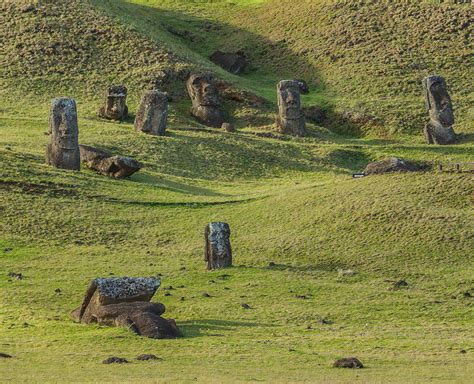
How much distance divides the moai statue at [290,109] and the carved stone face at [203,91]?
3.58m

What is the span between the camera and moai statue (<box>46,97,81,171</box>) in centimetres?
5719

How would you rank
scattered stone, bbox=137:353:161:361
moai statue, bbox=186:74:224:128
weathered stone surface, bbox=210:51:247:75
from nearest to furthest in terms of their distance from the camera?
1. scattered stone, bbox=137:353:161:361
2. moai statue, bbox=186:74:224:128
3. weathered stone surface, bbox=210:51:247:75

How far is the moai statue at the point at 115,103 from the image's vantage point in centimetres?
6950

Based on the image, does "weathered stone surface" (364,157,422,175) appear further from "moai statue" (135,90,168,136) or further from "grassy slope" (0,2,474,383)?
"moai statue" (135,90,168,136)

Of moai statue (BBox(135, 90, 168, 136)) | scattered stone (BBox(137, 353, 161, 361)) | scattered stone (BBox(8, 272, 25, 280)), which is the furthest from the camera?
moai statue (BBox(135, 90, 168, 136))

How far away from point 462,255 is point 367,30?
37457 mm

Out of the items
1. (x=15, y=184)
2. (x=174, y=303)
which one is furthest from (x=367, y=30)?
(x=174, y=303)

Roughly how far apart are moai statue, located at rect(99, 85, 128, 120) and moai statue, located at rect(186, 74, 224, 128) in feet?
12.1

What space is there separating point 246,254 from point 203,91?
25657 mm

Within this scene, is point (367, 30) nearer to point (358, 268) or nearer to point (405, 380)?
point (358, 268)

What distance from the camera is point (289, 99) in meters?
69.6

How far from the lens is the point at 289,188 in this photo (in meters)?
57.1

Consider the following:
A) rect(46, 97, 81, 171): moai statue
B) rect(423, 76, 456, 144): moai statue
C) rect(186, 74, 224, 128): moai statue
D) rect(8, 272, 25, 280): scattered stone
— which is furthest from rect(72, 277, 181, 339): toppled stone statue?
rect(186, 74, 224, 128): moai statue

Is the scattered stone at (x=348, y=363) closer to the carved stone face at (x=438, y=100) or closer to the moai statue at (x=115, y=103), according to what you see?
the carved stone face at (x=438, y=100)
